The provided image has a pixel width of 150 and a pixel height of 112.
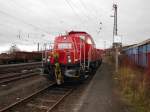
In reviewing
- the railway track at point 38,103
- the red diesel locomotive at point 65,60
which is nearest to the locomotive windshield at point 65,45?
the red diesel locomotive at point 65,60

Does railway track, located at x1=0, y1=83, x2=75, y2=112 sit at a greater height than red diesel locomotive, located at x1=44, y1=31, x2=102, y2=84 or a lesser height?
lesser

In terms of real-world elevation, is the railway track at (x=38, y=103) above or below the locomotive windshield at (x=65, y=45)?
below

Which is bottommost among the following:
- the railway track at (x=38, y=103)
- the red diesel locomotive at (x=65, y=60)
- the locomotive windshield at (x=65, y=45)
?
the railway track at (x=38, y=103)

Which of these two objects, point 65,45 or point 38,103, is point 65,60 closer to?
point 65,45

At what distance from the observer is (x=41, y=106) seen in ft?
29.8

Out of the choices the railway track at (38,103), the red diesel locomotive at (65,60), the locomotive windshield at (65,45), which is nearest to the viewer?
the railway track at (38,103)

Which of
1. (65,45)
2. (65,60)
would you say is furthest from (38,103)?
(65,45)

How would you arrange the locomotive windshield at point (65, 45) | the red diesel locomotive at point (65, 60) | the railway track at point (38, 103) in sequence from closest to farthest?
the railway track at point (38, 103) → the red diesel locomotive at point (65, 60) → the locomotive windshield at point (65, 45)

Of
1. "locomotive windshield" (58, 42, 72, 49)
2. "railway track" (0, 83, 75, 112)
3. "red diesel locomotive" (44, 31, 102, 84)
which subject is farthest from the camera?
"locomotive windshield" (58, 42, 72, 49)

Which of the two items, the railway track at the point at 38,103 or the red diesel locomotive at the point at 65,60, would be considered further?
the red diesel locomotive at the point at 65,60

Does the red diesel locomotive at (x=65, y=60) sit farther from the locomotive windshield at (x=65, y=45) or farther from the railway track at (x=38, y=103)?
the railway track at (x=38, y=103)

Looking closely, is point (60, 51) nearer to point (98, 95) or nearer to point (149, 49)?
point (98, 95)

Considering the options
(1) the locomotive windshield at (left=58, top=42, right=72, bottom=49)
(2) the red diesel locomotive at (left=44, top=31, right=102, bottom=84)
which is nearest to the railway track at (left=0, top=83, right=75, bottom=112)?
(2) the red diesel locomotive at (left=44, top=31, right=102, bottom=84)

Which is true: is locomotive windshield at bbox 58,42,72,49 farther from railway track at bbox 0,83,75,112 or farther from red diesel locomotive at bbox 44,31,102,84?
railway track at bbox 0,83,75,112
